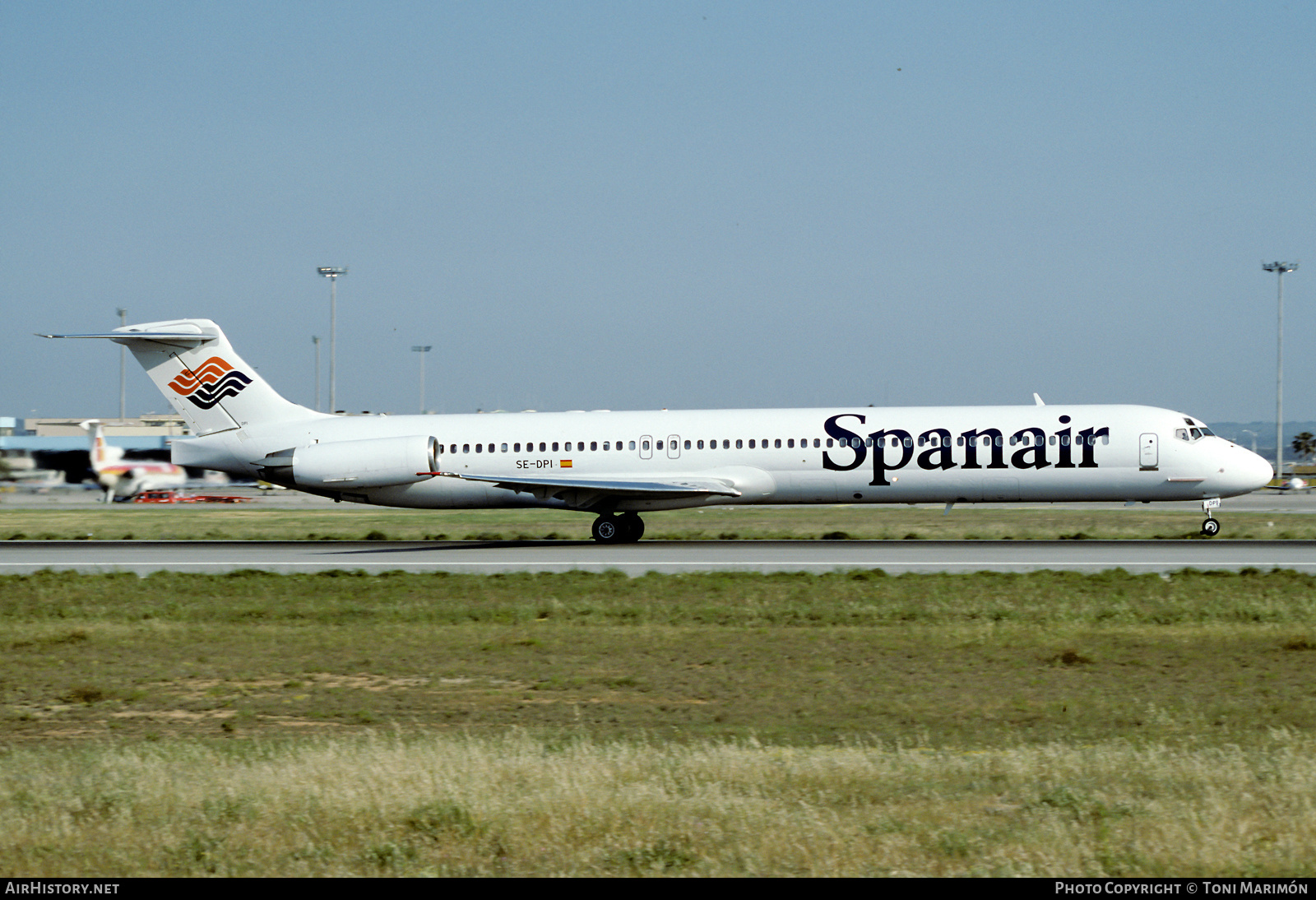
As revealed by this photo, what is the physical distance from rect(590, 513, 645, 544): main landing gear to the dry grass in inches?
891

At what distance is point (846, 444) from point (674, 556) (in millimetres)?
5765

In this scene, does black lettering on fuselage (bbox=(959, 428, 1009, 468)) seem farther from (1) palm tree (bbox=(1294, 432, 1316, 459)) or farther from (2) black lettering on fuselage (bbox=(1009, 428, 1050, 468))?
(1) palm tree (bbox=(1294, 432, 1316, 459))

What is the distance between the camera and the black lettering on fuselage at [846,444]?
1201 inches

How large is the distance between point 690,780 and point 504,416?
1023 inches

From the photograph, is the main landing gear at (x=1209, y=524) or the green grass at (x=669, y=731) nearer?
the green grass at (x=669, y=731)

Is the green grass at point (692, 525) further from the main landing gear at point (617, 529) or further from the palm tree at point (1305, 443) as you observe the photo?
the palm tree at point (1305, 443)

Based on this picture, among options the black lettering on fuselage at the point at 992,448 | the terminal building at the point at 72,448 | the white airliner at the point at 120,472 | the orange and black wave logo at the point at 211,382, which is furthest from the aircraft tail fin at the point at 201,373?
the terminal building at the point at 72,448

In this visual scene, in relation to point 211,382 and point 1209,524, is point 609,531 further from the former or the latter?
point 1209,524

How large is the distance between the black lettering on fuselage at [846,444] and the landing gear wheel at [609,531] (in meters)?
5.66

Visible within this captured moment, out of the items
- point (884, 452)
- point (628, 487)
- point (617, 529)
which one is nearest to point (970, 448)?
point (884, 452)

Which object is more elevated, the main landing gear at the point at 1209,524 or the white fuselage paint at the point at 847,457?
the white fuselage paint at the point at 847,457

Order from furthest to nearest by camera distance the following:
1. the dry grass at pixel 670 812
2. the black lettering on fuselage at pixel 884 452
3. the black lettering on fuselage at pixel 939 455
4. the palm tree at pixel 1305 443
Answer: the palm tree at pixel 1305 443 < the black lettering on fuselage at pixel 884 452 < the black lettering on fuselage at pixel 939 455 < the dry grass at pixel 670 812

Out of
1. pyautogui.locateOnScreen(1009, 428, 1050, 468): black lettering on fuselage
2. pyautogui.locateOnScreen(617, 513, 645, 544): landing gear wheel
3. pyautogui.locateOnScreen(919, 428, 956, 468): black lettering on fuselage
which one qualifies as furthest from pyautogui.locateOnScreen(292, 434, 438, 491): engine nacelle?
pyautogui.locateOnScreen(1009, 428, 1050, 468): black lettering on fuselage
